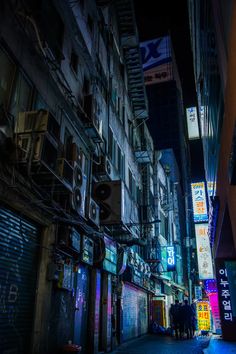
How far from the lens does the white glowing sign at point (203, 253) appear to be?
→ 2534cm

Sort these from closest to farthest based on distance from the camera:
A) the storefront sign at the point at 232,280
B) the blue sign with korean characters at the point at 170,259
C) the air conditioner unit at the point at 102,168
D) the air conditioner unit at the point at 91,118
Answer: the storefront sign at the point at 232,280 → the air conditioner unit at the point at 91,118 → the air conditioner unit at the point at 102,168 → the blue sign with korean characters at the point at 170,259

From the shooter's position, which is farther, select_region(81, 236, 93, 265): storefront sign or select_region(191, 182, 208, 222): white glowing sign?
select_region(191, 182, 208, 222): white glowing sign

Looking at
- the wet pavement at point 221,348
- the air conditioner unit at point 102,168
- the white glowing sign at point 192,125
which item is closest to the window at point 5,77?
the air conditioner unit at point 102,168

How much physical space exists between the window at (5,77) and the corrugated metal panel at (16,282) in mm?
2823

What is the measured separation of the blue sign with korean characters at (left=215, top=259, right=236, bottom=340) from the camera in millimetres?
15367

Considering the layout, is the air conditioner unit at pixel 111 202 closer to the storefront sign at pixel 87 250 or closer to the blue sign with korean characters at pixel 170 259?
the storefront sign at pixel 87 250

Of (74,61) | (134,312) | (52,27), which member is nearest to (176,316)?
(134,312)

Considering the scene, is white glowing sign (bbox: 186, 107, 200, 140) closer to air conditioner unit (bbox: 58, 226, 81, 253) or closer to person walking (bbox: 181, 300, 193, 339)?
person walking (bbox: 181, 300, 193, 339)

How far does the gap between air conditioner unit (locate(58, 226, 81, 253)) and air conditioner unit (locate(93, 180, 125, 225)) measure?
110 inches

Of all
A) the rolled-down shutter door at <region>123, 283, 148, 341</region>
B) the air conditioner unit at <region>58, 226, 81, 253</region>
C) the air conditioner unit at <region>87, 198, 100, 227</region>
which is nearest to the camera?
the air conditioner unit at <region>58, 226, 81, 253</region>

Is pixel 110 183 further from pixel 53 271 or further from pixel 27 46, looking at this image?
pixel 27 46

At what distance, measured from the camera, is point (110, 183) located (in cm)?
1305

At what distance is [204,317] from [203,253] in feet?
19.3

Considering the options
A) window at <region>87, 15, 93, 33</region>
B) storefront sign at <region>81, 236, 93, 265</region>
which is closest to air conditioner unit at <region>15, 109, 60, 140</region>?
storefront sign at <region>81, 236, 93, 265</region>
